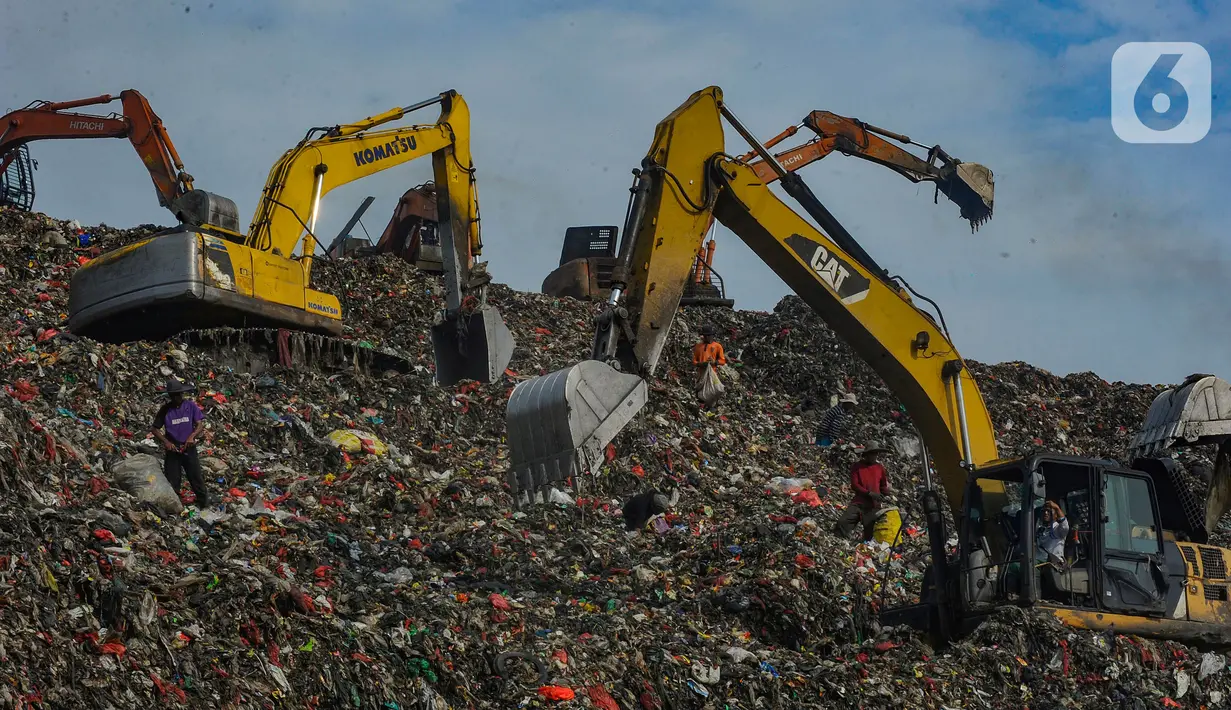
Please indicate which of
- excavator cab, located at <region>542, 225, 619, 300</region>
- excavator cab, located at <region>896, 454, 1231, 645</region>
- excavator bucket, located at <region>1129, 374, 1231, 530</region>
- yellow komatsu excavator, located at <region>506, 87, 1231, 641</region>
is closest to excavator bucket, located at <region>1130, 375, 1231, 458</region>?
excavator bucket, located at <region>1129, 374, 1231, 530</region>

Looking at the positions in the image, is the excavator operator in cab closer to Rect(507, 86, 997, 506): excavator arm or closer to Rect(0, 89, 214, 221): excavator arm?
Rect(507, 86, 997, 506): excavator arm

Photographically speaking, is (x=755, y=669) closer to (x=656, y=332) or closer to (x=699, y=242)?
(x=656, y=332)

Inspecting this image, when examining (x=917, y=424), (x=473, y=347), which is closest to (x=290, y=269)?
(x=473, y=347)

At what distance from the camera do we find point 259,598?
6.81 m

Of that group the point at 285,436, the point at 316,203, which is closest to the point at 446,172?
the point at 316,203

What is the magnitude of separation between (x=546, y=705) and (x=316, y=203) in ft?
28.0

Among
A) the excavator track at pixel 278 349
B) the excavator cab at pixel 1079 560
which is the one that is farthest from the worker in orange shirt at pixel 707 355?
the excavator cab at pixel 1079 560

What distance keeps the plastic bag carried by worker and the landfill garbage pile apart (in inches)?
10.0

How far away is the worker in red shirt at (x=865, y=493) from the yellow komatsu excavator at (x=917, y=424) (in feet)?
6.08

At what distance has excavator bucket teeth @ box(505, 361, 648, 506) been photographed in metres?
7.19

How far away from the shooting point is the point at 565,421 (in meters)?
7.17

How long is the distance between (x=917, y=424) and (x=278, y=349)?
23.2 ft

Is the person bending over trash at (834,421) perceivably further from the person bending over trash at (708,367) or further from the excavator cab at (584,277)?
the excavator cab at (584,277)

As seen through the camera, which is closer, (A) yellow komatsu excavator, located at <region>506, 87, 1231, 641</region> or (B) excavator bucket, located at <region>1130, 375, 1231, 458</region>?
(A) yellow komatsu excavator, located at <region>506, 87, 1231, 641</region>
